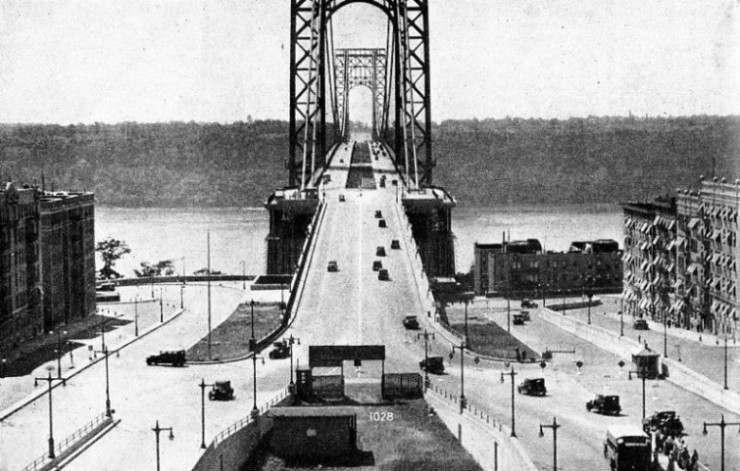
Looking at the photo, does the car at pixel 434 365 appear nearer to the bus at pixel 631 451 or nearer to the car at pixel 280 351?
the car at pixel 280 351

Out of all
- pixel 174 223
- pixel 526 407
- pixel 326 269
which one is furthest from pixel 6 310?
pixel 174 223

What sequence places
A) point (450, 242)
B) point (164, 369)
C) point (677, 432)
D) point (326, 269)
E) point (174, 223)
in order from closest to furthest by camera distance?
1. point (677, 432)
2. point (164, 369)
3. point (326, 269)
4. point (450, 242)
5. point (174, 223)

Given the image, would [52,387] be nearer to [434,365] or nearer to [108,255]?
[434,365]

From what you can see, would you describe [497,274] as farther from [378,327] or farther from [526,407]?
[526,407]

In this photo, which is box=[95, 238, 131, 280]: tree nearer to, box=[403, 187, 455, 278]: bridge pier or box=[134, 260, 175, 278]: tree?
box=[134, 260, 175, 278]: tree

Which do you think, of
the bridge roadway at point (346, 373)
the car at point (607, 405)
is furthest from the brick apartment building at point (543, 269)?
the car at point (607, 405)

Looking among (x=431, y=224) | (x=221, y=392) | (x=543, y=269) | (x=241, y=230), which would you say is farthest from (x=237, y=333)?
(x=241, y=230)

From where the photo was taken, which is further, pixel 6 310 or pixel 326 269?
pixel 326 269
